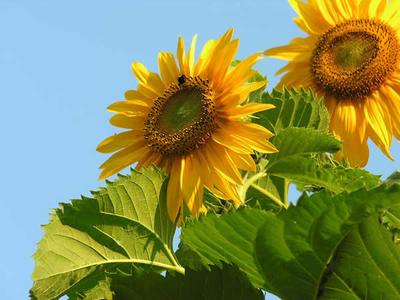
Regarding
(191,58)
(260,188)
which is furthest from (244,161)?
(191,58)

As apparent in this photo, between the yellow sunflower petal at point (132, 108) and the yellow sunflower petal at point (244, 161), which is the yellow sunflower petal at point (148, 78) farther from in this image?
the yellow sunflower petal at point (244, 161)

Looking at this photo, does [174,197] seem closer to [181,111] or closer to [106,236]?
[106,236]

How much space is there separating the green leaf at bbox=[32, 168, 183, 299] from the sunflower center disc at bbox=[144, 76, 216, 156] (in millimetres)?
731

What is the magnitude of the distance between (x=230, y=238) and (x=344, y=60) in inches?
Answer: 84.8

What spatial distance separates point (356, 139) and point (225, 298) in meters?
1.61

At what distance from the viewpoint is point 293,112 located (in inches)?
101

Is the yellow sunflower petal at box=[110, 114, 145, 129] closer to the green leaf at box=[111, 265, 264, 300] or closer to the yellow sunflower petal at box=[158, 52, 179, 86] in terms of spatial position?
the yellow sunflower petal at box=[158, 52, 179, 86]

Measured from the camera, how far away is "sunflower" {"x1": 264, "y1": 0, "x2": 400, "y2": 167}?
11.0 ft

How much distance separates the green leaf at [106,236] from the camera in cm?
215

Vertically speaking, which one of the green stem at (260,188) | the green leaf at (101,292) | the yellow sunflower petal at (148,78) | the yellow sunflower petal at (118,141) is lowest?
the green leaf at (101,292)

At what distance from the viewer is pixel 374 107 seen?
339 centimetres

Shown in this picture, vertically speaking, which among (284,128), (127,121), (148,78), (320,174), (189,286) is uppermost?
(148,78)

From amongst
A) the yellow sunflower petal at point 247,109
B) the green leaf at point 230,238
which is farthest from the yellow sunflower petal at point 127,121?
the green leaf at point 230,238

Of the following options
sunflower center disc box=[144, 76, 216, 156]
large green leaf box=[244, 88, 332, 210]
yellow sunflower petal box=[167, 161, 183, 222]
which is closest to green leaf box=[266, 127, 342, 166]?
large green leaf box=[244, 88, 332, 210]
